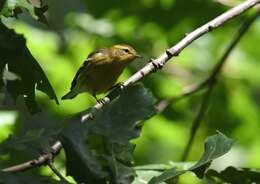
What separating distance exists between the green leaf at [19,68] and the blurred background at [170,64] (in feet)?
9.56

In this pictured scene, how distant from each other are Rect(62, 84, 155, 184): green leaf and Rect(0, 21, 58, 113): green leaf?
31 centimetres

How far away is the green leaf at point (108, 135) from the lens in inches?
83.1

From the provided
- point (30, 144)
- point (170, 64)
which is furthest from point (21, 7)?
point (170, 64)

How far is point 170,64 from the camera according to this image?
5941mm

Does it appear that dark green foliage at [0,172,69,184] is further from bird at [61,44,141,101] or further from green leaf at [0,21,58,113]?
bird at [61,44,141,101]

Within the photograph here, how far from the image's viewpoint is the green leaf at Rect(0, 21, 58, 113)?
91.7 inches

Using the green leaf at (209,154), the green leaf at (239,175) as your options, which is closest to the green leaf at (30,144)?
the green leaf at (209,154)

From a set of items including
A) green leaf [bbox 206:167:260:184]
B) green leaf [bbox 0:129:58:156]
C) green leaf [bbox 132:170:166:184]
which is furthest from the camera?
green leaf [bbox 132:170:166:184]

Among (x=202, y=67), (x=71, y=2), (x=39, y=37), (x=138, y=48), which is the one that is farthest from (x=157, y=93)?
(x=71, y=2)

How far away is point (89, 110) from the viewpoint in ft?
7.42

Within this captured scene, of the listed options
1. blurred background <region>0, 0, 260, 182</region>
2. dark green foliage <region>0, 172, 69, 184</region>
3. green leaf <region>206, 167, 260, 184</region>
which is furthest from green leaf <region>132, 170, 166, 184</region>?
blurred background <region>0, 0, 260, 182</region>

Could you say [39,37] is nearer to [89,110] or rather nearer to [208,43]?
[208,43]

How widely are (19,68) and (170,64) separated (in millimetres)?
3608

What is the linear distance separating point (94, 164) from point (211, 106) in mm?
3573
